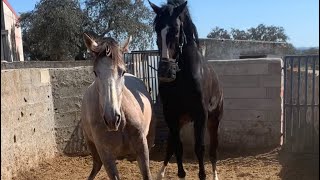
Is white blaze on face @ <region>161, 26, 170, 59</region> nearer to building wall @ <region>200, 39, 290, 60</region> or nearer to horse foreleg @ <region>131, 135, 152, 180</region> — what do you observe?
horse foreleg @ <region>131, 135, 152, 180</region>

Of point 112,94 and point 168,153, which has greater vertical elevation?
point 112,94

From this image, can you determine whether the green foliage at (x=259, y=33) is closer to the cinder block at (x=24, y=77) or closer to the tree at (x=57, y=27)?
the tree at (x=57, y=27)

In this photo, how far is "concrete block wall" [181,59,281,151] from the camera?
603 cm

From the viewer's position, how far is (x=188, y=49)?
13.3 feet

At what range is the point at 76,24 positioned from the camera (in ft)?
75.2

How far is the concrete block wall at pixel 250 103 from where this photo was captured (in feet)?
19.8

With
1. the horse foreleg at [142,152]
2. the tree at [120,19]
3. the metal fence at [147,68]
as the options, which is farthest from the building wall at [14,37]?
the horse foreleg at [142,152]

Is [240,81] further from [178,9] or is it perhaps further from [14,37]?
[14,37]

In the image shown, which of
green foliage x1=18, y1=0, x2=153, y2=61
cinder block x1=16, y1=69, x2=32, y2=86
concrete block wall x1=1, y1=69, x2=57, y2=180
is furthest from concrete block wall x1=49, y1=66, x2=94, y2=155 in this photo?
green foliage x1=18, y1=0, x2=153, y2=61

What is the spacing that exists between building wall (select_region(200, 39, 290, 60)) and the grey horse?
10.8 m

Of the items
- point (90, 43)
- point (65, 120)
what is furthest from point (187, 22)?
point (65, 120)

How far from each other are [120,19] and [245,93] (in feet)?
61.4

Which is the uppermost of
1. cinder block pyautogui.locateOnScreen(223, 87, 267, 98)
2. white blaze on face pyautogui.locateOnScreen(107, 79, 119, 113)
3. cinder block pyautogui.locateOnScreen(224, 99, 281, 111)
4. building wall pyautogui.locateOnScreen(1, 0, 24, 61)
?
building wall pyautogui.locateOnScreen(1, 0, 24, 61)

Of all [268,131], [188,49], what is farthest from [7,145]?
[268,131]
